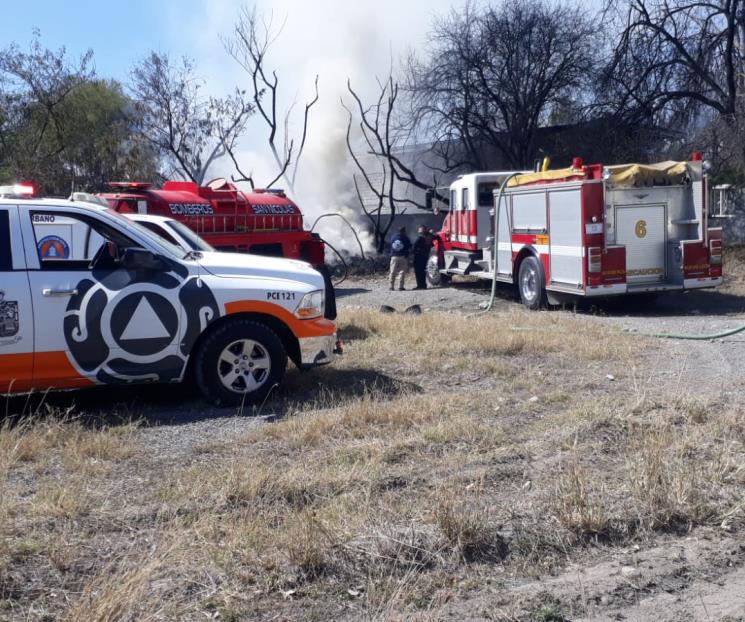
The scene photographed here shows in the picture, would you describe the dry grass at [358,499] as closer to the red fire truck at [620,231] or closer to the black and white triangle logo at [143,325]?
the black and white triangle logo at [143,325]

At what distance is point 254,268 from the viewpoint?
26.5 feet

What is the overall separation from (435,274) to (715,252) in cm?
795

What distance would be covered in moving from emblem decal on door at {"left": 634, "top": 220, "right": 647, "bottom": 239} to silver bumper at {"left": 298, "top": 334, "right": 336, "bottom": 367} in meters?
8.26

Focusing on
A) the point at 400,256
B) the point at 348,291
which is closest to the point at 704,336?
the point at 400,256

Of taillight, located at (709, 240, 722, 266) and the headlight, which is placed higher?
Result: taillight, located at (709, 240, 722, 266)

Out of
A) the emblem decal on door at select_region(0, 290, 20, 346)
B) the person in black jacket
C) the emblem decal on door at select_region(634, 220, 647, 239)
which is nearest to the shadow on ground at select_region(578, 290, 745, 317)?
the emblem decal on door at select_region(634, 220, 647, 239)

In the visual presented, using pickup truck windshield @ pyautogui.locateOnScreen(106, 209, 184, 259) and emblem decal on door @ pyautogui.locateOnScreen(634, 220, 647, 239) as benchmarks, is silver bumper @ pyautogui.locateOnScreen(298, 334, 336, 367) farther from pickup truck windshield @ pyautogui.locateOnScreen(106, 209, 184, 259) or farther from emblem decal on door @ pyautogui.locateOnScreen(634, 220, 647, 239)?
emblem decal on door @ pyautogui.locateOnScreen(634, 220, 647, 239)

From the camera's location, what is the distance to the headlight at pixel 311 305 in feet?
26.4

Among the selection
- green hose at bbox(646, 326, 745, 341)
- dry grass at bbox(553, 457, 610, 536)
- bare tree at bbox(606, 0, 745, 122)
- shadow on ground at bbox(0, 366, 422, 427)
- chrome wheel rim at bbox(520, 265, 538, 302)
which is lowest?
dry grass at bbox(553, 457, 610, 536)

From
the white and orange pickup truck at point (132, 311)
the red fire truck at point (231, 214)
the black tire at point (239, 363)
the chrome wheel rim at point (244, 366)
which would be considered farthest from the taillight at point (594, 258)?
the chrome wheel rim at point (244, 366)

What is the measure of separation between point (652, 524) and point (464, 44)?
79.3ft

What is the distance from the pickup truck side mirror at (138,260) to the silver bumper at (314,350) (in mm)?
1447

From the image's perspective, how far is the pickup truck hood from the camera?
7.95 m

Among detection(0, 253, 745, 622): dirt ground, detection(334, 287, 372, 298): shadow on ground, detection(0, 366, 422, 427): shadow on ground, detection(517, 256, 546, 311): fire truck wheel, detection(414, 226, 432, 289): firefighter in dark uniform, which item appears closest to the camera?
detection(0, 253, 745, 622): dirt ground
